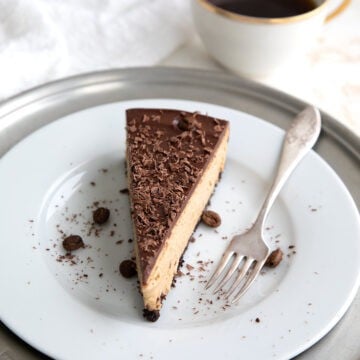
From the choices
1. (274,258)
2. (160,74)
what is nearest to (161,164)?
(274,258)

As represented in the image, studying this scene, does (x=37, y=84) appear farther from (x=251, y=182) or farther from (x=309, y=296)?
(x=309, y=296)

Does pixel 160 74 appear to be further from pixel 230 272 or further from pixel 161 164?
pixel 230 272

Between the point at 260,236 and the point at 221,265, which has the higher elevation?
the point at 260,236

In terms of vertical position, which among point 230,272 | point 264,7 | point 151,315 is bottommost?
point 151,315

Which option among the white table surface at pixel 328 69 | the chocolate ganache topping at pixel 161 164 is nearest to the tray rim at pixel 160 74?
the white table surface at pixel 328 69

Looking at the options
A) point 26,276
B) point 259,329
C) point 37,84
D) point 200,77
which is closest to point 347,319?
point 259,329

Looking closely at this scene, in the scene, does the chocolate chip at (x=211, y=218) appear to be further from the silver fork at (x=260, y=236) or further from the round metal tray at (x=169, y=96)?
the round metal tray at (x=169, y=96)

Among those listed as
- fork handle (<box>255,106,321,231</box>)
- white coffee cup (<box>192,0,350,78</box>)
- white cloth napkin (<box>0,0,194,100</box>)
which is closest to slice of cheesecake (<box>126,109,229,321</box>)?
fork handle (<box>255,106,321,231</box>)

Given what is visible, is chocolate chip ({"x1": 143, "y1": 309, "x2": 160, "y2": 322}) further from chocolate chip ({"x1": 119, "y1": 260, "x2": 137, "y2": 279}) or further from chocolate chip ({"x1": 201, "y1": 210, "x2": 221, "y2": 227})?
chocolate chip ({"x1": 201, "y1": 210, "x2": 221, "y2": 227})
